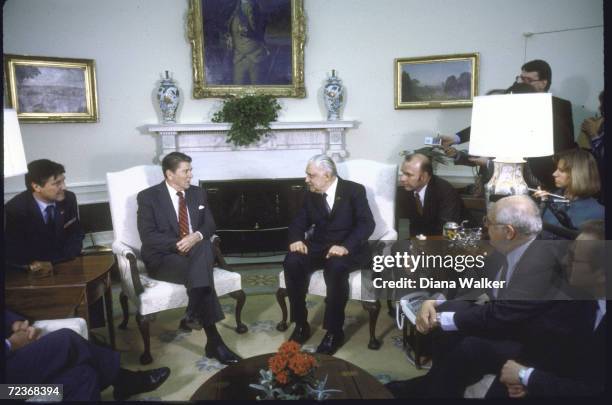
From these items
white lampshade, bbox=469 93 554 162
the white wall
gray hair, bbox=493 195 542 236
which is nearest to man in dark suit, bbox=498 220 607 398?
gray hair, bbox=493 195 542 236

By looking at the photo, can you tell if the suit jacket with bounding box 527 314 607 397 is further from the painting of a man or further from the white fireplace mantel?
the painting of a man

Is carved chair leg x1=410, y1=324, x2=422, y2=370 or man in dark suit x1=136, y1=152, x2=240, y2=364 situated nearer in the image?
carved chair leg x1=410, y1=324, x2=422, y2=370

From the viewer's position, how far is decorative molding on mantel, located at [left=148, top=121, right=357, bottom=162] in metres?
5.14

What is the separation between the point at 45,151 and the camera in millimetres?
4836

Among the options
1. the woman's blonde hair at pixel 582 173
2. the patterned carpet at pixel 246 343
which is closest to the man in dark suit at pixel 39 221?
the patterned carpet at pixel 246 343

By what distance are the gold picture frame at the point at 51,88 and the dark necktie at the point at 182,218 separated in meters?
2.29

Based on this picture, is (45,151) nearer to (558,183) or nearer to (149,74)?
(149,74)

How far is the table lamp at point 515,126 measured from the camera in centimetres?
243

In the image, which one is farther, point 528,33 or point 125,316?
point 528,33

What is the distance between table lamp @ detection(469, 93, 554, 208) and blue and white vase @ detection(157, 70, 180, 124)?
3.52 meters

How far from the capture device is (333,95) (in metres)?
5.33

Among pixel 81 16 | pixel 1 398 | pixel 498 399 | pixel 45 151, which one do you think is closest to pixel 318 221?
pixel 498 399

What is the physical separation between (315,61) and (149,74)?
191 centimetres

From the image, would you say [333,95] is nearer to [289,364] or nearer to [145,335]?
[145,335]
